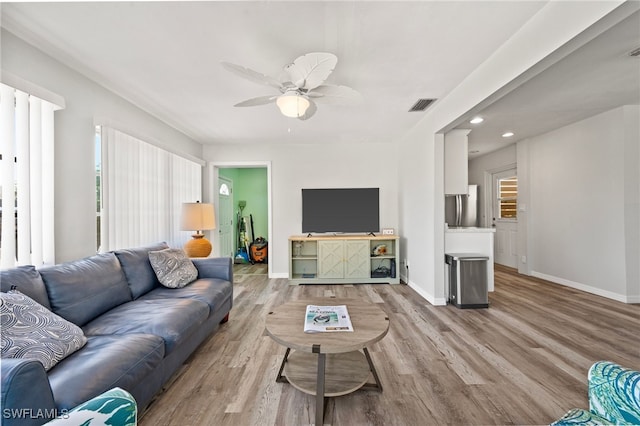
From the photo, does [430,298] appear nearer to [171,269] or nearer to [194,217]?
[171,269]

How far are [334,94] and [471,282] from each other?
282 centimetres

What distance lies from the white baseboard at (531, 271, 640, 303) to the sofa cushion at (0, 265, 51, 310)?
5.91 m

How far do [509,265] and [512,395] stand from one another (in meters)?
4.63

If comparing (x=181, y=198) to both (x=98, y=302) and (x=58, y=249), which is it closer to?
(x=58, y=249)

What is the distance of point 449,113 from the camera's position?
9.62 feet

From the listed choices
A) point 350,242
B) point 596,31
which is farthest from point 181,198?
point 596,31

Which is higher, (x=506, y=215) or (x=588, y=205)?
(x=588, y=205)

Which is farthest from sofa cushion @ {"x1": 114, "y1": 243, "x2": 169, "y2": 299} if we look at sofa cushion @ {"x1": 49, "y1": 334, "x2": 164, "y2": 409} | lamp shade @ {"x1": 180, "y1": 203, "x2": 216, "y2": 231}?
lamp shade @ {"x1": 180, "y1": 203, "x2": 216, "y2": 231}

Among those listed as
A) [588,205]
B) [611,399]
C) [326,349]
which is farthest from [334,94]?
[588,205]

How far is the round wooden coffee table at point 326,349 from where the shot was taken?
1.44 m

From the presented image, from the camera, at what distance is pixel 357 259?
14.5ft

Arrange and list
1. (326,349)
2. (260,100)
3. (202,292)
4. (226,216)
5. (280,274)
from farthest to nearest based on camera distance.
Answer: (226,216) < (280,274) < (202,292) < (260,100) < (326,349)

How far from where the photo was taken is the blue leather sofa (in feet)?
3.12

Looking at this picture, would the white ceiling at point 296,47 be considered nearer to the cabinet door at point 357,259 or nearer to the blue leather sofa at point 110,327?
the blue leather sofa at point 110,327
